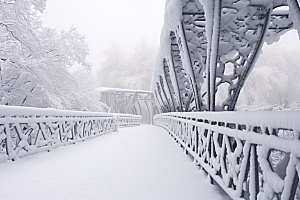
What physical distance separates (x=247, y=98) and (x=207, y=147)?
27626mm

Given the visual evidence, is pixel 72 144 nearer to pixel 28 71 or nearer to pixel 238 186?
pixel 28 71

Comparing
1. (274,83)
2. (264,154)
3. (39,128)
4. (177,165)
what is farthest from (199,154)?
(274,83)

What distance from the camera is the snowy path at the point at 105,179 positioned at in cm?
288

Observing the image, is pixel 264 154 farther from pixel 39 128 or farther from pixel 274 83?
pixel 274 83

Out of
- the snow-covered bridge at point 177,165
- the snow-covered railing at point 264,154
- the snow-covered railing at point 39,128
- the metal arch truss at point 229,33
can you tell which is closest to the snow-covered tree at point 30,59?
the snow-covered railing at point 39,128

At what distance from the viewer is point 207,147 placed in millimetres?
3443

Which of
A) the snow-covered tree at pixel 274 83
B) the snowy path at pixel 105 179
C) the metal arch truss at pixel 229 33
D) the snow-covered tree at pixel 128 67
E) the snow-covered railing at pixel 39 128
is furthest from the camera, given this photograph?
the snow-covered tree at pixel 128 67

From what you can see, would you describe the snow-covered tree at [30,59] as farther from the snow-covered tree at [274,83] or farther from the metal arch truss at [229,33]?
the snow-covered tree at [274,83]

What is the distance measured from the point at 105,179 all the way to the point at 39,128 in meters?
3.01

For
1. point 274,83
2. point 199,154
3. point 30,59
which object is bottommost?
point 199,154

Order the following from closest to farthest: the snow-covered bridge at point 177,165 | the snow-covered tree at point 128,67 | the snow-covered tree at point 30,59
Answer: the snow-covered bridge at point 177,165, the snow-covered tree at point 30,59, the snow-covered tree at point 128,67

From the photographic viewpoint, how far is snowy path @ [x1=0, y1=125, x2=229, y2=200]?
9.44 ft

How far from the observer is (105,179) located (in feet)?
11.5

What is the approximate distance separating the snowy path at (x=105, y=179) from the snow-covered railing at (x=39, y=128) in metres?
0.37
